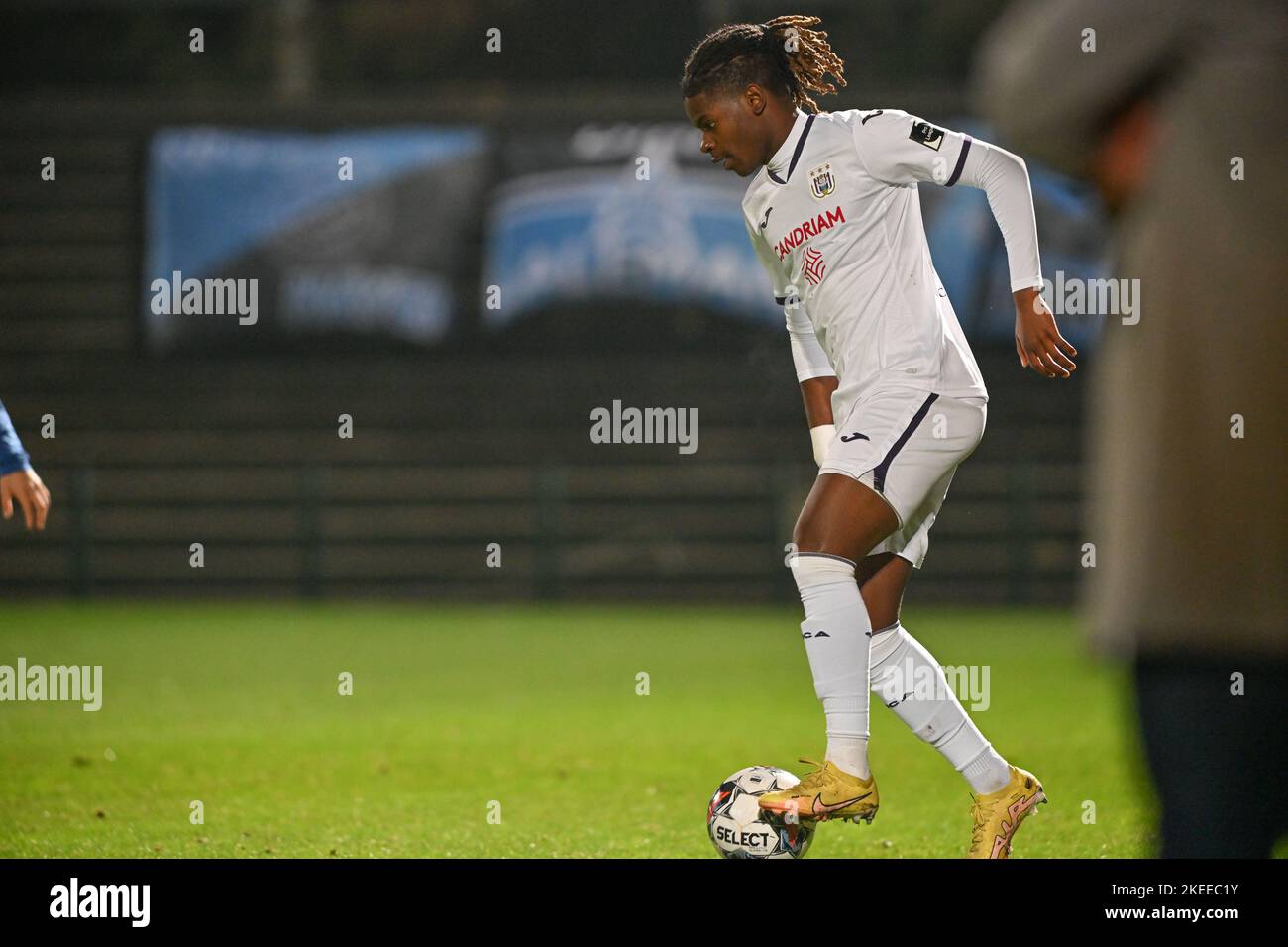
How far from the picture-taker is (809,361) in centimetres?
530

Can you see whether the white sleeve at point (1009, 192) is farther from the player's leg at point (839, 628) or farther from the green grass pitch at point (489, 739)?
the green grass pitch at point (489, 739)

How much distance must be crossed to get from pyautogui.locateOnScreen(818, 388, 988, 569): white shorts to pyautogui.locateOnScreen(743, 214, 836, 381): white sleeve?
0.43m

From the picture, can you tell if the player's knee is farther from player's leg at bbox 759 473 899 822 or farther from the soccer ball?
the soccer ball

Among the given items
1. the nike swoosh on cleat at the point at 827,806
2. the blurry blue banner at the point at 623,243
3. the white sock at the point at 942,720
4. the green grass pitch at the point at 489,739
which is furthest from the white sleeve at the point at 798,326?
the blurry blue banner at the point at 623,243

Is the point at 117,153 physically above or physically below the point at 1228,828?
above

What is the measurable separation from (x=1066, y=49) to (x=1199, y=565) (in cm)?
74

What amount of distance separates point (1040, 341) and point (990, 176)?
72 centimetres

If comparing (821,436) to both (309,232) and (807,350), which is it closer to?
(807,350)

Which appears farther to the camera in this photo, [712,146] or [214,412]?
[214,412]

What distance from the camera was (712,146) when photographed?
499 centimetres
